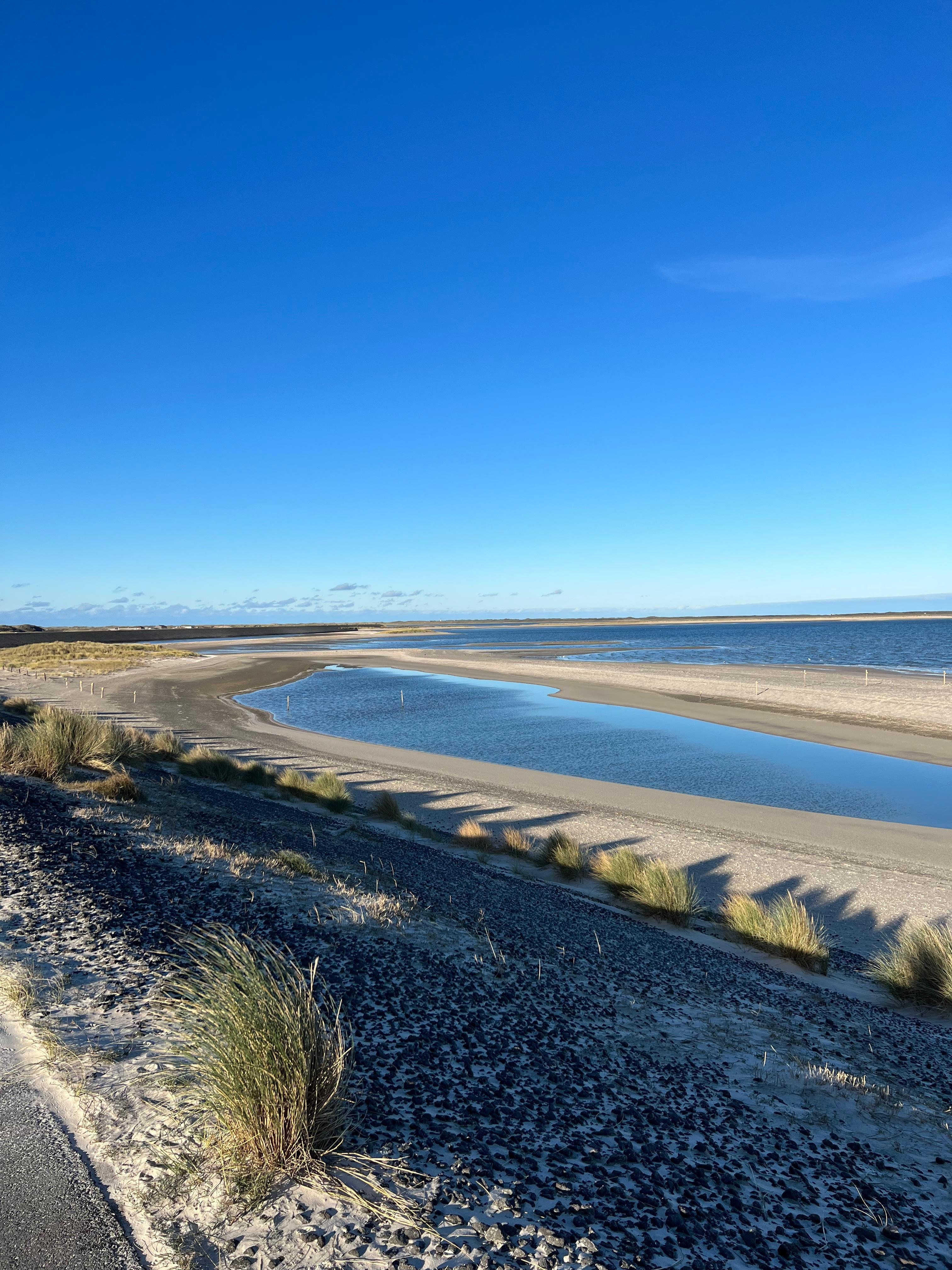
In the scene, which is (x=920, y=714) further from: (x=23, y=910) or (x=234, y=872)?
(x=23, y=910)

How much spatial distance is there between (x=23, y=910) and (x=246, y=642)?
413 ft

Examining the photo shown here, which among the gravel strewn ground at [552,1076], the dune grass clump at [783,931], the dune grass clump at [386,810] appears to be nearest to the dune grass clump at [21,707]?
the dune grass clump at [386,810]

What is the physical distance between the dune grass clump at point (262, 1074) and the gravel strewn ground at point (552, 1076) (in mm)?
164

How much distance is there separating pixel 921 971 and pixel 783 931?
1438 mm

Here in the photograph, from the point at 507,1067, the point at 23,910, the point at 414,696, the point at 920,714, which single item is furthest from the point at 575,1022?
the point at 414,696

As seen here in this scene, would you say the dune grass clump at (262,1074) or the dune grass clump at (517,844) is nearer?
the dune grass clump at (262,1074)

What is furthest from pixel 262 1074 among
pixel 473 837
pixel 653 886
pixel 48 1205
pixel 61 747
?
pixel 61 747

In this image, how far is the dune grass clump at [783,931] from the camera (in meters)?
8.52

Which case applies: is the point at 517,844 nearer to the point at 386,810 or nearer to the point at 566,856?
the point at 566,856

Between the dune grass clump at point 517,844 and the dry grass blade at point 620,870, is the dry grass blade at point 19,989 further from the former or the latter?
the dune grass clump at point 517,844

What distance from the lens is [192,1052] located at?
3.57 m

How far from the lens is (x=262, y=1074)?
10.3ft

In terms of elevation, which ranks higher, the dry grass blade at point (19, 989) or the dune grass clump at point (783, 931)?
the dry grass blade at point (19, 989)

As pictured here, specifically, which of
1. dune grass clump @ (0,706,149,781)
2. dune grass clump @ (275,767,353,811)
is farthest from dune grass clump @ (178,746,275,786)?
dune grass clump @ (0,706,149,781)
